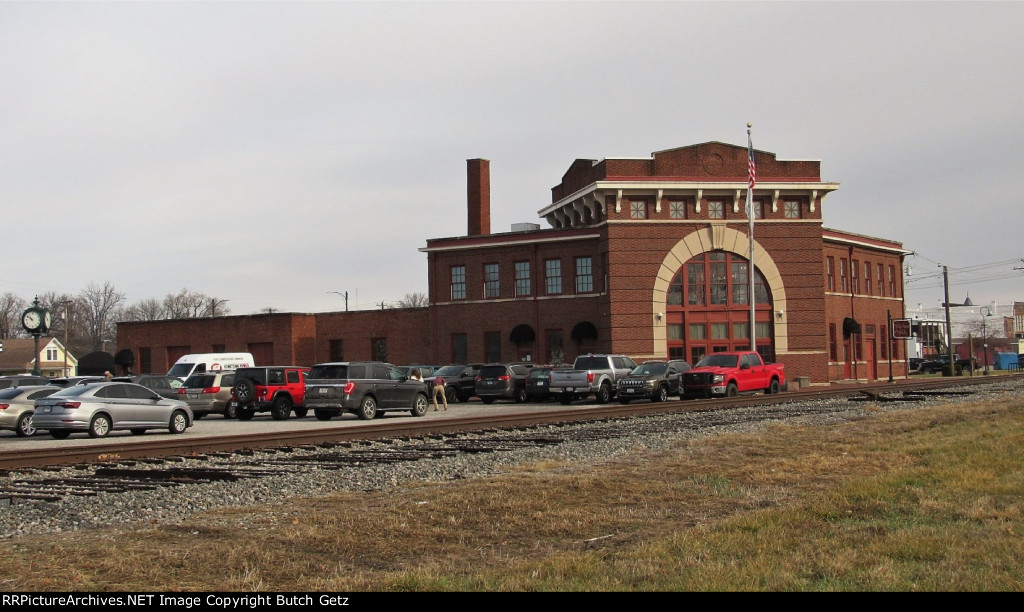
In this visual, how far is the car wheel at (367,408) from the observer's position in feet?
96.4

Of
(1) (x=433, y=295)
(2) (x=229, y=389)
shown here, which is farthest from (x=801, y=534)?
(1) (x=433, y=295)

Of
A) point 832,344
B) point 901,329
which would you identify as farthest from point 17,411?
point 901,329

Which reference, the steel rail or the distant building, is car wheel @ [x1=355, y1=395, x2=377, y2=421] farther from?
the distant building

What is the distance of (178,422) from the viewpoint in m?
26.3

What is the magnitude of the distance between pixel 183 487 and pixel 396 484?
287 centimetres

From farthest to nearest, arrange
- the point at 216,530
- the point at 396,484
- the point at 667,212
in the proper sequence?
the point at 667,212
the point at 396,484
the point at 216,530

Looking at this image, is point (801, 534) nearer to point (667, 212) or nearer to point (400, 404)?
point (400, 404)

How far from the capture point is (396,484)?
44.1ft

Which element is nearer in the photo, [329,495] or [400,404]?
[329,495]

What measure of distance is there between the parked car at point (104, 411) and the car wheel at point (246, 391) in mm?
5572

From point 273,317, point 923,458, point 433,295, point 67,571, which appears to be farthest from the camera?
point 273,317

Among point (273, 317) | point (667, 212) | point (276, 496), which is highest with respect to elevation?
point (667, 212)

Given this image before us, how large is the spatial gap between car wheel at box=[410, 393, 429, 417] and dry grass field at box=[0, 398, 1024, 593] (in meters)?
17.0

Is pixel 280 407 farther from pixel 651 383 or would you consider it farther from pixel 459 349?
pixel 459 349
